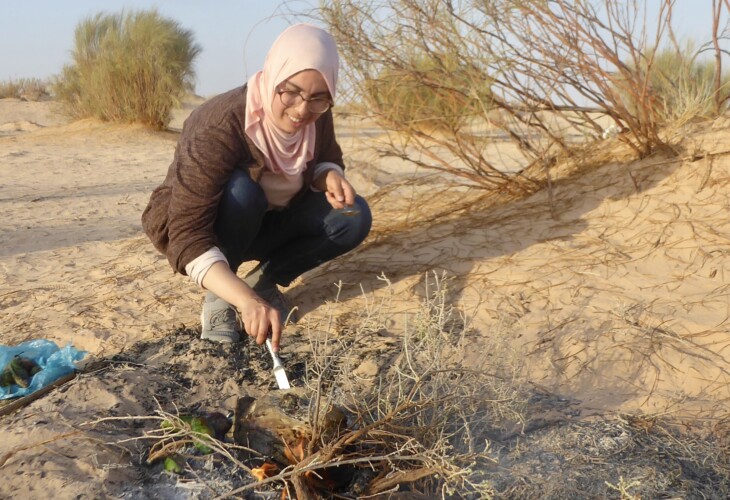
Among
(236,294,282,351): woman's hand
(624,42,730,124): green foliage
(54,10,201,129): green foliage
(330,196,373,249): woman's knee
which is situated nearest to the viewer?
(236,294,282,351): woman's hand

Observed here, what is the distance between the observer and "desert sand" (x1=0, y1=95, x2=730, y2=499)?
6.91 ft

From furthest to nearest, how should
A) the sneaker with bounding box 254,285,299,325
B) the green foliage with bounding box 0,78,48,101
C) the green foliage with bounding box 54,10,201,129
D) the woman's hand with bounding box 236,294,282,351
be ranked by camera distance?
the green foliage with bounding box 0,78,48,101 < the green foliage with bounding box 54,10,201,129 < the sneaker with bounding box 254,285,299,325 < the woman's hand with bounding box 236,294,282,351

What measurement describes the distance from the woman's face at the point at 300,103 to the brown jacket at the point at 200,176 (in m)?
0.15

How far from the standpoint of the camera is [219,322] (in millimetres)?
→ 2709

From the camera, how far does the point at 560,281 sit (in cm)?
302

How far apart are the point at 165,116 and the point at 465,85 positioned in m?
7.12

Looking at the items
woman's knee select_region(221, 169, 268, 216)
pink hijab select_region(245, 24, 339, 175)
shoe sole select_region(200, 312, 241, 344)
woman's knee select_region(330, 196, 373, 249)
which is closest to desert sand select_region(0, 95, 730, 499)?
shoe sole select_region(200, 312, 241, 344)

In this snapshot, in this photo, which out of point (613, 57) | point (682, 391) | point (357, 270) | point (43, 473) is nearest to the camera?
point (43, 473)

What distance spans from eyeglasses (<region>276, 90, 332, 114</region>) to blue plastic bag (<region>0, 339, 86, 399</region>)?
1.06 metres

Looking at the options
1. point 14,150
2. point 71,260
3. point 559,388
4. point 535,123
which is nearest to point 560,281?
point 559,388

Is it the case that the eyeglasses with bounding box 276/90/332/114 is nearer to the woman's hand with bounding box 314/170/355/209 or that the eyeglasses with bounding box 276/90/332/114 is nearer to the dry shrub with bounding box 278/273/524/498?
the woman's hand with bounding box 314/170/355/209

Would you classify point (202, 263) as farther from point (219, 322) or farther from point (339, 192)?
point (339, 192)

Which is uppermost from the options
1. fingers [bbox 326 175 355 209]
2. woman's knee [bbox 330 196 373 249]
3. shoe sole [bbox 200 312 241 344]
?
fingers [bbox 326 175 355 209]

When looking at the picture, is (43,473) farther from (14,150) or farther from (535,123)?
(14,150)
